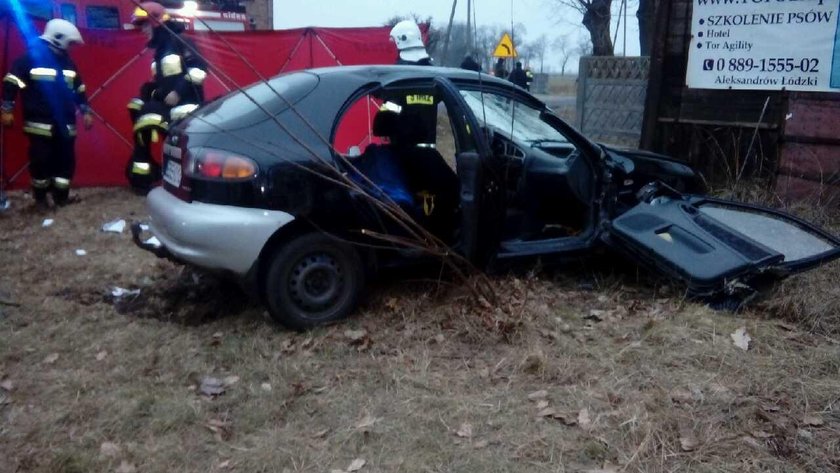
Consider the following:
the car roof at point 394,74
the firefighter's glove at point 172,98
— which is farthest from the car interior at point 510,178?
the firefighter's glove at point 172,98

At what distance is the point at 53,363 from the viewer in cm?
415

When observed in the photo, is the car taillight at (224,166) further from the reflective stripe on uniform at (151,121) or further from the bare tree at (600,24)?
the bare tree at (600,24)

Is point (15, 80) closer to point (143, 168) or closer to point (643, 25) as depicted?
point (143, 168)

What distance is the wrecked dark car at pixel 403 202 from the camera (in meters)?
4.21

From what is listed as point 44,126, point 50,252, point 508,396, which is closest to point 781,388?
point 508,396

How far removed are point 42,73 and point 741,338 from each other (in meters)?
6.87

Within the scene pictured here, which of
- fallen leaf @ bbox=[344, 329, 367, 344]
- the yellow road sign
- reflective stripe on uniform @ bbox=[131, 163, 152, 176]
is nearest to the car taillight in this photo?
fallen leaf @ bbox=[344, 329, 367, 344]

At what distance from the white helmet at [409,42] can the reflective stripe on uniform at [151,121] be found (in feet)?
8.92

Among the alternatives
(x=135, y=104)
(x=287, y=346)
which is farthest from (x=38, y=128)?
(x=287, y=346)

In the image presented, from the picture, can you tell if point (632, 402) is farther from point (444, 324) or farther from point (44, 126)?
point (44, 126)

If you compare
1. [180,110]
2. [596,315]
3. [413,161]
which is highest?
[180,110]

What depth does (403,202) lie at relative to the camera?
4.78m

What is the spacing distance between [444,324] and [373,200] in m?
0.85

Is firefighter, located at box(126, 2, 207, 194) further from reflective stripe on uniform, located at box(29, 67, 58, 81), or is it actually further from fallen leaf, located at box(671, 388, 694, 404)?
fallen leaf, located at box(671, 388, 694, 404)
